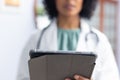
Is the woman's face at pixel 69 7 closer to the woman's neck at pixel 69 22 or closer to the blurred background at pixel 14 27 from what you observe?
the woman's neck at pixel 69 22

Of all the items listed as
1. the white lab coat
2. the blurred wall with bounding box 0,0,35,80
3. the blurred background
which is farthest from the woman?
the blurred wall with bounding box 0,0,35,80

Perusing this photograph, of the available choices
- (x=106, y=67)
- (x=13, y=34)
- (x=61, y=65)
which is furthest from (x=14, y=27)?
(x=61, y=65)

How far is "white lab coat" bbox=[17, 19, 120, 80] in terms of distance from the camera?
1.28 meters

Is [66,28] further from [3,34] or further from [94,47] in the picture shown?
[3,34]

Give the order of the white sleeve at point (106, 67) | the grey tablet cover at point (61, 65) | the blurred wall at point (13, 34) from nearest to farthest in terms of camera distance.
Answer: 1. the grey tablet cover at point (61, 65)
2. the white sleeve at point (106, 67)
3. the blurred wall at point (13, 34)

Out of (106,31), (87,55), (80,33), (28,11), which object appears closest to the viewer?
(87,55)

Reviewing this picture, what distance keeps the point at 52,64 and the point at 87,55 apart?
0.14 m

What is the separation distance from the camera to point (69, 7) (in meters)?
1.30

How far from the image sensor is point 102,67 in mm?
1283

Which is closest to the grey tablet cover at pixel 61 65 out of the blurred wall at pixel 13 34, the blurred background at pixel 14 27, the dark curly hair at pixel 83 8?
the dark curly hair at pixel 83 8

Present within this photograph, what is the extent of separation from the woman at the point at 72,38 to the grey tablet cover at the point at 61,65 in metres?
0.29

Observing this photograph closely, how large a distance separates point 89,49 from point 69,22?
6.8 inches

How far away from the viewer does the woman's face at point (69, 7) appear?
1.30 m

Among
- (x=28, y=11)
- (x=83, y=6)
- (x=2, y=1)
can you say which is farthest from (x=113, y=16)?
(x=83, y=6)
